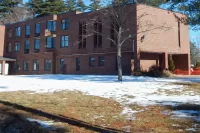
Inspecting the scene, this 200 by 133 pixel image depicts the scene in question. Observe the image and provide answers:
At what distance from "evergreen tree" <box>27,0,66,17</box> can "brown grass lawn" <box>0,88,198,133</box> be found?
4950 cm

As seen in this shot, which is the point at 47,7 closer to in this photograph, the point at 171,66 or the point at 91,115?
the point at 171,66

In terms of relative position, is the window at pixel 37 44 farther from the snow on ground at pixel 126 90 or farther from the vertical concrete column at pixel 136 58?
the snow on ground at pixel 126 90

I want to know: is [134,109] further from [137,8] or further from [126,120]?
[137,8]

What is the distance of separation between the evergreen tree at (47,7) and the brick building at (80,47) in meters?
10.2

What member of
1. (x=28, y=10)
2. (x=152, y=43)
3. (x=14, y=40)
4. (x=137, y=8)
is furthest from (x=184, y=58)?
(x=28, y=10)

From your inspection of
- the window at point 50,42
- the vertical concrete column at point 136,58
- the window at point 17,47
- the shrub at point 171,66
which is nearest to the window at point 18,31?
the window at point 17,47

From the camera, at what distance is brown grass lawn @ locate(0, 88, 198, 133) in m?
7.53

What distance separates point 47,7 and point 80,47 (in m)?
23.6

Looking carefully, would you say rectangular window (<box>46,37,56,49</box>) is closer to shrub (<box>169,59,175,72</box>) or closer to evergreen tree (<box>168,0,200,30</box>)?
shrub (<box>169,59,175,72</box>)

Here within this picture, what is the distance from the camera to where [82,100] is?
39.8ft

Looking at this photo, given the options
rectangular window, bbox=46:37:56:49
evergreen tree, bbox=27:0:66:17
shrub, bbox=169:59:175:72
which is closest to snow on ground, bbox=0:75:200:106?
shrub, bbox=169:59:175:72

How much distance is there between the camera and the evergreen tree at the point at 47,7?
196ft

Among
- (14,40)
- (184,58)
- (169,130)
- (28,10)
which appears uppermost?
(28,10)

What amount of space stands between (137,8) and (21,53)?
24.9 meters
